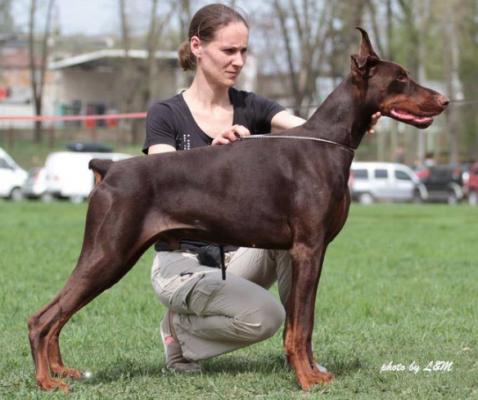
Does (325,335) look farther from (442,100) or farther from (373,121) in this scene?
(442,100)

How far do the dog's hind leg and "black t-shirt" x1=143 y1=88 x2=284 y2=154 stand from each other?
2.36 feet

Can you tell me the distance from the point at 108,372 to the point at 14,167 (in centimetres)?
3212

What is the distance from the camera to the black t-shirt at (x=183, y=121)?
5551 mm

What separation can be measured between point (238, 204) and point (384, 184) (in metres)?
34.0

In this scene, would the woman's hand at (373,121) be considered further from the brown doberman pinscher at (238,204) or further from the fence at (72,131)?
the fence at (72,131)

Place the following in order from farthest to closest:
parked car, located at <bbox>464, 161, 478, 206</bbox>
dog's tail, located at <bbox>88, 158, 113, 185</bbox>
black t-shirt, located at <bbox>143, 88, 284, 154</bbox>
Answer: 1. parked car, located at <bbox>464, 161, 478, 206</bbox>
2. black t-shirt, located at <bbox>143, 88, 284, 154</bbox>
3. dog's tail, located at <bbox>88, 158, 113, 185</bbox>

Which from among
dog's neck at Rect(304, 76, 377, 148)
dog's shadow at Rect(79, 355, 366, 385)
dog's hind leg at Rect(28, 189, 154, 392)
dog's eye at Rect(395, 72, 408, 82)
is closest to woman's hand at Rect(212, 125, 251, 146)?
dog's neck at Rect(304, 76, 377, 148)

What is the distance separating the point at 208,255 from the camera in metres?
5.71

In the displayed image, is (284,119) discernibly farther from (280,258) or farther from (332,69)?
(332,69)

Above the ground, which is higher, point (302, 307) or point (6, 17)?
point (302, 307)

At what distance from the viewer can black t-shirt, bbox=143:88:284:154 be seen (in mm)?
5551

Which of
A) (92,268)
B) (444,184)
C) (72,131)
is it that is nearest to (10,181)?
(444,184)

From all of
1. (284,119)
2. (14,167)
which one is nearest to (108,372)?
(284,119)

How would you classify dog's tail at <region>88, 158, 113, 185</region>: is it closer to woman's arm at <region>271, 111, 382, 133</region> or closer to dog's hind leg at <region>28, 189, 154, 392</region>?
dog's hind leg at <region>28, 189, 154, 392</region>
